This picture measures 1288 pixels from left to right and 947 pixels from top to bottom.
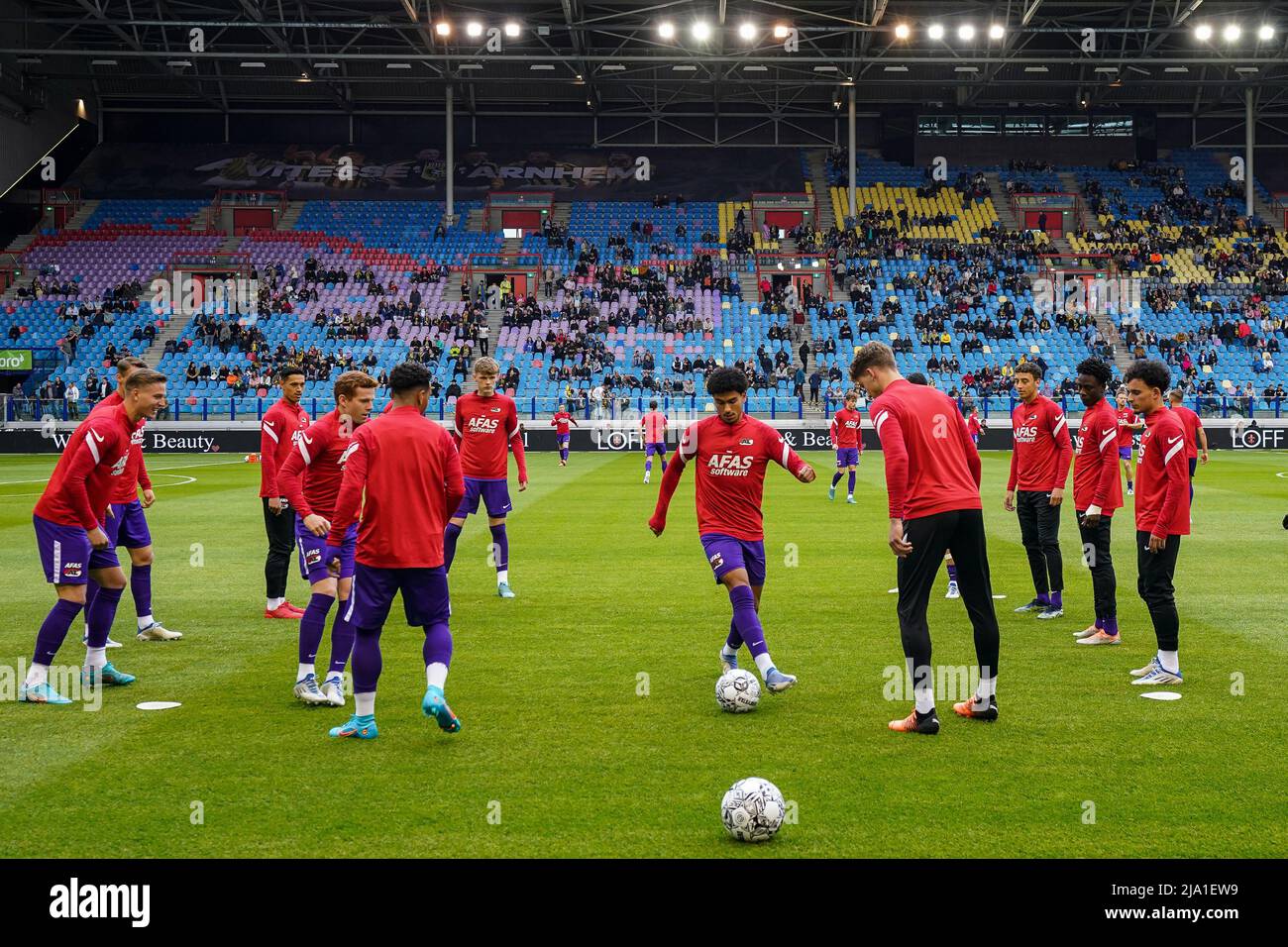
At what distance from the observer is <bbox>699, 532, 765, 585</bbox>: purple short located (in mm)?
8562

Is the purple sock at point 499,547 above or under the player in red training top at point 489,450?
under

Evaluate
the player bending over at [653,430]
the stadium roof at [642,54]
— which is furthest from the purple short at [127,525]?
the stadium roof at [642,54]

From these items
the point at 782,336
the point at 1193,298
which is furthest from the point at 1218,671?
the point at 1193,298

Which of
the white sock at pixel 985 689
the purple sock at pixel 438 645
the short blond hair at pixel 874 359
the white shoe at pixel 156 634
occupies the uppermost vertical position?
the short blond hair at pixel 874 359

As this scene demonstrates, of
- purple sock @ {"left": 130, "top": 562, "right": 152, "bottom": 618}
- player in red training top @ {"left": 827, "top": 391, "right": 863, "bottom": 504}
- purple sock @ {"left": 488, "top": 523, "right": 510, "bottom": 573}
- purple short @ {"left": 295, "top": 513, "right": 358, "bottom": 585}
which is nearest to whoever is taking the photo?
purple short @ {"left": 295, "top": 513, "right": 358, "bottom": 585}

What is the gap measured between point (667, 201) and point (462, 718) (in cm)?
5918

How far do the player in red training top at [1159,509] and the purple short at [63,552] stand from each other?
25.1 ft

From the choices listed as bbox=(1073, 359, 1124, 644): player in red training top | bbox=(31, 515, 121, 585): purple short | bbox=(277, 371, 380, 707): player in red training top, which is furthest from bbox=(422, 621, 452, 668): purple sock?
bbox=(1073, 359, 1124, 644): player in red training top

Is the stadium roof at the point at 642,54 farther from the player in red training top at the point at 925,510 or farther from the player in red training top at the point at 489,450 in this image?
the player in red training top at the point at 925,510

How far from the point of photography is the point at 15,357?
5091 cm

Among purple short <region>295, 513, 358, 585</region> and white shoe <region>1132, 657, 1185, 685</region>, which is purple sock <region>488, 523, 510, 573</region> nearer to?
purple short <region>295, 513, 358, 585</region>

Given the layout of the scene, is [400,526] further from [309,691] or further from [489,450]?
[489,450]

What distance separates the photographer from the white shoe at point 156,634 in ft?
35.7

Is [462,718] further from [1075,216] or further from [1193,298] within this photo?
[1075,216]
